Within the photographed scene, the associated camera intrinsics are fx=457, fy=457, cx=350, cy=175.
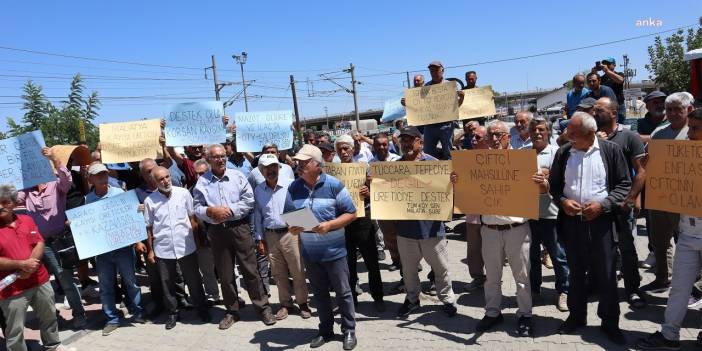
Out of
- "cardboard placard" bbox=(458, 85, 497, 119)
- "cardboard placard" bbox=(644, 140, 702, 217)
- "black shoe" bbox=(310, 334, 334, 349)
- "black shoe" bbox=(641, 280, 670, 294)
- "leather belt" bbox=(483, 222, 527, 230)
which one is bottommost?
"black shoe" bbox=(310, 334, 334, 349)

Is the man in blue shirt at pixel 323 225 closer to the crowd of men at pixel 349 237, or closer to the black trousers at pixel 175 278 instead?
the crowd of men at pixel 349 237

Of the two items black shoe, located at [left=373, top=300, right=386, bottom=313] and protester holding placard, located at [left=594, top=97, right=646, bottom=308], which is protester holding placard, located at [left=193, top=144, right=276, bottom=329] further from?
protester holding placard, located at [left=594, top=97, right=646, bottom=308]

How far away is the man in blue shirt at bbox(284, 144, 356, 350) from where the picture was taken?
4.56 meters

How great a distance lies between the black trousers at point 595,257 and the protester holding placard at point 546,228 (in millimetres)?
683

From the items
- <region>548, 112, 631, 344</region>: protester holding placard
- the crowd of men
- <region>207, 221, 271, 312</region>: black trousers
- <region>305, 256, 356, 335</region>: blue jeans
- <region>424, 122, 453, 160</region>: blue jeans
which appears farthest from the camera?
<region>424, 122, 453, 160</region>: blue jeans

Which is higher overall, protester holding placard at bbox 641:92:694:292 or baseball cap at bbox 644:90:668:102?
baseball cap at bbox 644:90:668:102

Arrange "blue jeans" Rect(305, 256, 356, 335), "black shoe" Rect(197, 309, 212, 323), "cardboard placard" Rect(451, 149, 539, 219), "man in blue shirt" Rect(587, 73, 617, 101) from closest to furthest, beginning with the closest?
"cardboard placard" Rect(451, 149, 539, 219) < "blue jeans" Rect(305, 256, 356, 335) < "black shoe" Rect(197, 309, 212, 323) < "man in blue shirt" Rect(587, 73, 617, 101)

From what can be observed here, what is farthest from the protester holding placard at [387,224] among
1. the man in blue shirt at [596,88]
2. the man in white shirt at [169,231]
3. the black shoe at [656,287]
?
the man in blue shirt at [596,88]

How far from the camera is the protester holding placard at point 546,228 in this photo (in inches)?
203

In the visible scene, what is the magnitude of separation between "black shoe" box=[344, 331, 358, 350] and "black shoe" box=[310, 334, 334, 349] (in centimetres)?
29

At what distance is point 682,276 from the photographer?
3.97 meters

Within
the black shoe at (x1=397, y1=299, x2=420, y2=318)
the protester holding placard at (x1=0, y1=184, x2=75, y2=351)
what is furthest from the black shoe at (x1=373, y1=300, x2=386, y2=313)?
the protester holding placard at (x1=0, y1=184, x2=75, y2=351)

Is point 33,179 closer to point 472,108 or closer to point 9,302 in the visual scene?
point 9,302

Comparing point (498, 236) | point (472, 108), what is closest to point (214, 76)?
point (472, 108)
